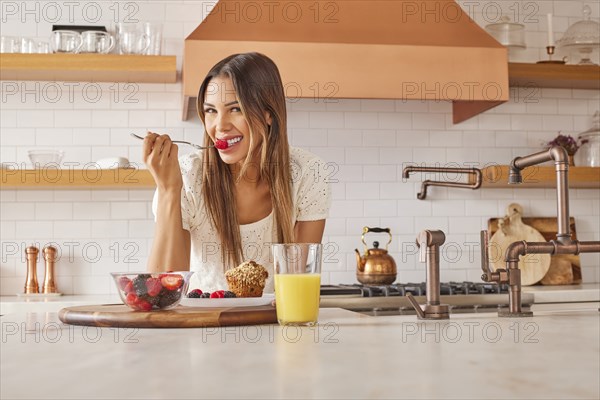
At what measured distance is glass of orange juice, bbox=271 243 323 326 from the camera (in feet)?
4.69

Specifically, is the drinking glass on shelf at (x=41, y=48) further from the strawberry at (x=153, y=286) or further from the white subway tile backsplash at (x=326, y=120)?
the strawberry at (x=153, y=286)

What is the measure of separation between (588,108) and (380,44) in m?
1.65

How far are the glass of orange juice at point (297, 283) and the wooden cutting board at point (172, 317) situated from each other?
66 mm

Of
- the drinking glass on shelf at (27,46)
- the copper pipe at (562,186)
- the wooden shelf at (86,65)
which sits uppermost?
the drinking glass on shelf at (27,46)

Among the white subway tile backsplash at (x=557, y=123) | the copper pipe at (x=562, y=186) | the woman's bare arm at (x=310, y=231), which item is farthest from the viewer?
the white subway tile backsplash at (x=557, y=123)

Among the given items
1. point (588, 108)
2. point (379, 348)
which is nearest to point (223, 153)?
point (379, 348)

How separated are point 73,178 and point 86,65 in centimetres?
55

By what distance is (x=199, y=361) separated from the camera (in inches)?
38.8

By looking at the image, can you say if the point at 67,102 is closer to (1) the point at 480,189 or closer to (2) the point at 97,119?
(2) the point at 97,119

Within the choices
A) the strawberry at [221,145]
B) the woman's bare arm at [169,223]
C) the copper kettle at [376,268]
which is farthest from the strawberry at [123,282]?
the copper kettle at [376,268]

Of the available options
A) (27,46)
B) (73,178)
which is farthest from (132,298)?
(27,46)

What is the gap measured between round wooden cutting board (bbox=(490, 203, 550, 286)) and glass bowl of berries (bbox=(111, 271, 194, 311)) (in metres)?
2.90

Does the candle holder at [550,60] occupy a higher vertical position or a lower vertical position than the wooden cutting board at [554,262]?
higher

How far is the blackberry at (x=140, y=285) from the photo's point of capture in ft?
4.99
